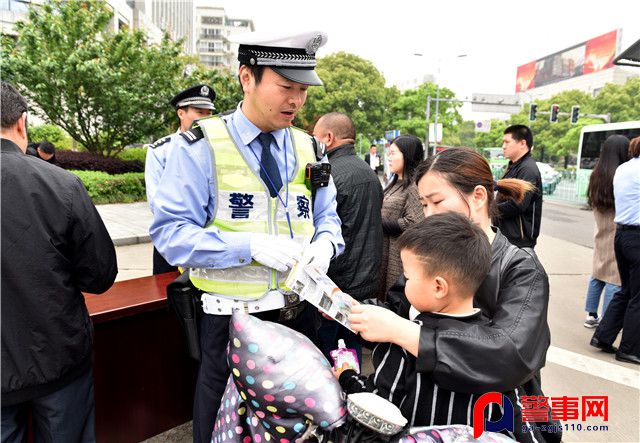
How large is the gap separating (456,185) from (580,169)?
18472 millimetres

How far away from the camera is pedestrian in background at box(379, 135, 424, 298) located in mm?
3158

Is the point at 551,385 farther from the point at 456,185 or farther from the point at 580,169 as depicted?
the point at 580,169

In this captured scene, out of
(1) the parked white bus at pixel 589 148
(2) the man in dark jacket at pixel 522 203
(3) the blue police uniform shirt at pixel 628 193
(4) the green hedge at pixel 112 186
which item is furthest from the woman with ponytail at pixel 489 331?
(1) the parked white bus at pixel 589 148

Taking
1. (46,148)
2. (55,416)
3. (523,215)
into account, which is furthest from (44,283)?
(46,148)

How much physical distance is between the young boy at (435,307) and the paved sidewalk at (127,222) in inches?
283

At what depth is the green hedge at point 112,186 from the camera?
10.6 meters

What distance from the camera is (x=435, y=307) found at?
4.07 ft

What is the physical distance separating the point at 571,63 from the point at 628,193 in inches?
3328

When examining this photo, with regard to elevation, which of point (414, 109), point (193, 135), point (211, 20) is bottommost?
point (193, 135)

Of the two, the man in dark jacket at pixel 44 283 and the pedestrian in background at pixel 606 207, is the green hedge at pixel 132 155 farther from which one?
the man in dark jacket at pixel 44 283

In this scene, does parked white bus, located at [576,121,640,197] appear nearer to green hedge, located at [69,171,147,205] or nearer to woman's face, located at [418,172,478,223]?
green hedge, located at [69,171,147,205]

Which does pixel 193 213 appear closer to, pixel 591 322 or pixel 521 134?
pixel 521 134

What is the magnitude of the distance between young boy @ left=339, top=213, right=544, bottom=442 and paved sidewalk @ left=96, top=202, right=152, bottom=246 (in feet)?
23.6

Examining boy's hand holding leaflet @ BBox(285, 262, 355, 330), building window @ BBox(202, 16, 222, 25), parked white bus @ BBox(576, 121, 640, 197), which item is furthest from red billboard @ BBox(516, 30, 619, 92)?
boy's hand holding leaflet @ BBox(285, 262, 355, 330)
